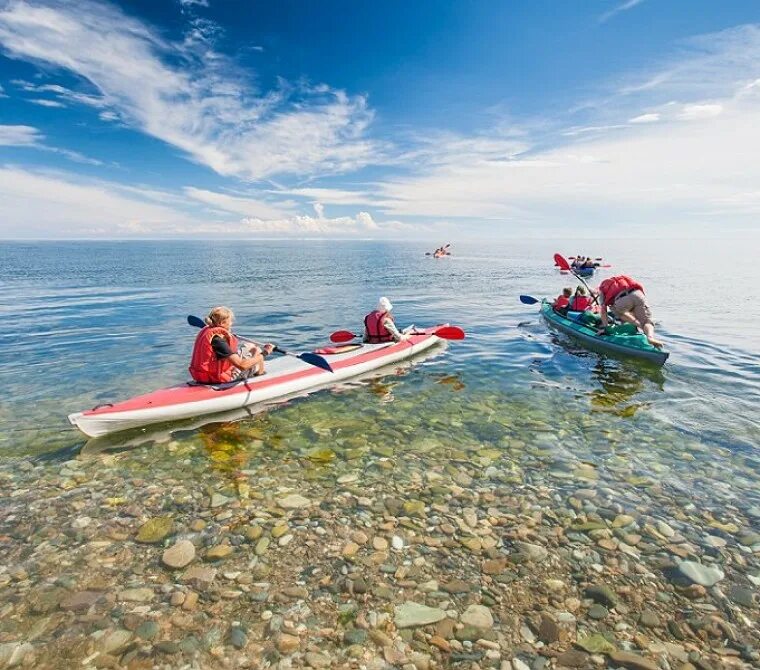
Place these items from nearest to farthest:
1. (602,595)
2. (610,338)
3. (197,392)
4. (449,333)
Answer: (602,595), (197,392), (610,338), (449,333)

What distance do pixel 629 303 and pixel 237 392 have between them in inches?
593

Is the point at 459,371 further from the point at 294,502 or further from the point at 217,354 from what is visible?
the point at 294,502

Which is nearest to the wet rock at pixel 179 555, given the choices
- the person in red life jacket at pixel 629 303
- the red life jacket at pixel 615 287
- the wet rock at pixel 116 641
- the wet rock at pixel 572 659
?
the wet rock at pixel 116 641

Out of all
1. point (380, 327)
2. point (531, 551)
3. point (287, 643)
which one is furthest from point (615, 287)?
point (287, 643)

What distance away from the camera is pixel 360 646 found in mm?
4684

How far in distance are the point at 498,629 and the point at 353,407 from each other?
7.38 metres

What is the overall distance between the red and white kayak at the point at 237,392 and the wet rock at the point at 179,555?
461 centimetres

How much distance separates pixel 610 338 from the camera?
17547 mm

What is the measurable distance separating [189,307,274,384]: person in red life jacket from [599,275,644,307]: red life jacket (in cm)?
1429

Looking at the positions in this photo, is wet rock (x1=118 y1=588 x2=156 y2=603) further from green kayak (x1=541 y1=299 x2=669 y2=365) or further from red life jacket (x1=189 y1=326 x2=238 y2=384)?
green kayak (x1=541 y1=299 x2=669 y2=365)

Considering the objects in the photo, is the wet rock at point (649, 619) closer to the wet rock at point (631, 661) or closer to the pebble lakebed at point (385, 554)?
the pebble lakebed at point (385, 554)

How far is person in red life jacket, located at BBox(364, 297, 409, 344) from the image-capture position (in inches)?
636

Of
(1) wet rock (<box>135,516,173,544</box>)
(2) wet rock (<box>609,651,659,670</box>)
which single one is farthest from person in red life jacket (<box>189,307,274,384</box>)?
(2) wet rock (<box>609,651,659,670</box>)

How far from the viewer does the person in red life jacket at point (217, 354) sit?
1079 cm
